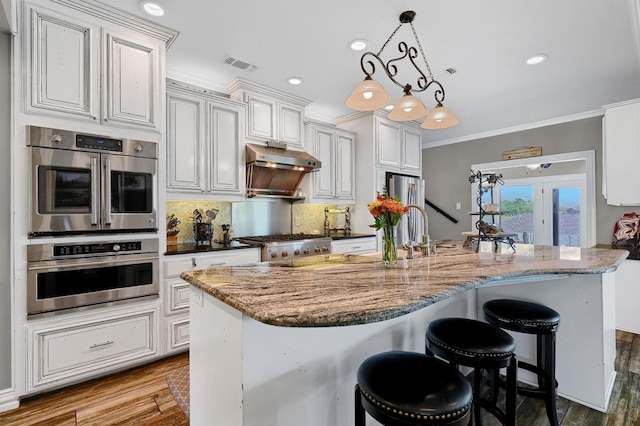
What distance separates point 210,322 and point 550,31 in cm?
318

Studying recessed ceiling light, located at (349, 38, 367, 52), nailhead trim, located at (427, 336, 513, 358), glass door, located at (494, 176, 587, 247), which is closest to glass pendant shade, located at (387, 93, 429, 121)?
recessed ceiling light, located at (349, 38, 367, 52)

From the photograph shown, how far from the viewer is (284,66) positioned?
10.1 ft

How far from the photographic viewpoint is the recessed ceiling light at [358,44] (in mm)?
2623

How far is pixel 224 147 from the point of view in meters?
3.21

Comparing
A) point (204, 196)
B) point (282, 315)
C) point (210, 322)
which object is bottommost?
point (210, 322)

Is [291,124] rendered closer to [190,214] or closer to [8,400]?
[190,214]

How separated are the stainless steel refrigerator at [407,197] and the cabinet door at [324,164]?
84 cm

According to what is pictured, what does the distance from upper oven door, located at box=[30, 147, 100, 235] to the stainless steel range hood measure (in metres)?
1.46

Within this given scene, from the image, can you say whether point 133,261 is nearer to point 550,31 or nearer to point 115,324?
point 115,324

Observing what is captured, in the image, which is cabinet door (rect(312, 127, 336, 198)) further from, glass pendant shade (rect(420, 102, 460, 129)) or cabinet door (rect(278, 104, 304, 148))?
glass pendant shade (rect(420, 102, 460, 129))

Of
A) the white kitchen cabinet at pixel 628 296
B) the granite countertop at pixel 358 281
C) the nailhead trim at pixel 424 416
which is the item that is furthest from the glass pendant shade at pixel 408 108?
the white kitchen cabinet at pixel 628 296

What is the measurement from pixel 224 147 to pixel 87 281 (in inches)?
66.0

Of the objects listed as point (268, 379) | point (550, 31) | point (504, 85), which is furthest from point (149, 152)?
point (504, 85)

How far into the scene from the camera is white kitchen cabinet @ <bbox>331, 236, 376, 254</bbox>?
12.6 ft
